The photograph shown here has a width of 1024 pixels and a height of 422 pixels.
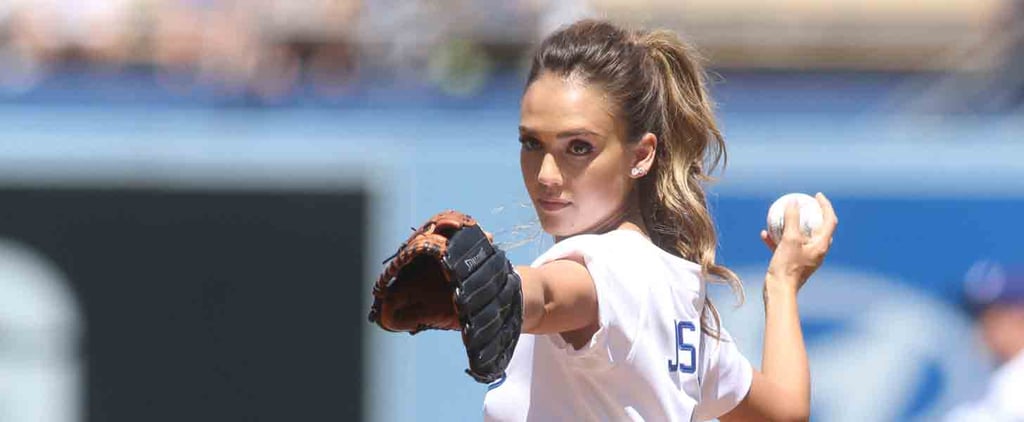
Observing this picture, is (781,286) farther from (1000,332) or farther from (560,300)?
(1000,332)

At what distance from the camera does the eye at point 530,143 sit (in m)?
2.56

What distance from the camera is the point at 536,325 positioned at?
223cm

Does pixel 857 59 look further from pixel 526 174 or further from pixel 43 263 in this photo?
pixel 526 174

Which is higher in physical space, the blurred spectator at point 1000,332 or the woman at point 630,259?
the blurred spectator at point 1000,332

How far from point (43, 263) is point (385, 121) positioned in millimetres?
1572

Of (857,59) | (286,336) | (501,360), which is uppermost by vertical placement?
(857,59)

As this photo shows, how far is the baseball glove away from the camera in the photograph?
6.75 ft

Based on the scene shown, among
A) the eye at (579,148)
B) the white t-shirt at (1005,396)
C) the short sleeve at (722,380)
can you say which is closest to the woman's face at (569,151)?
the eye at (579,148)

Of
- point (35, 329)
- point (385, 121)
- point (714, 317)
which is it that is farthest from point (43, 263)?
point (714, 317)

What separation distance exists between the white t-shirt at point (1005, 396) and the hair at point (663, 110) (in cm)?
360

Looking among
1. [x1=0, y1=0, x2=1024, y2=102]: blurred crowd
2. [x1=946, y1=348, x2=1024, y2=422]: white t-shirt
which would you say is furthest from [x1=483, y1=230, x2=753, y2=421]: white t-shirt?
[x1=0, y1=0, x2=1024, y2=102]: blurred crowd

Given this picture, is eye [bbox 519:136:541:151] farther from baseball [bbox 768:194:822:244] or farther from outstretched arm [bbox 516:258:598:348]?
baseball [bbox 768:194:822:244]

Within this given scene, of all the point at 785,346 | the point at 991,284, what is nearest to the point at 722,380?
the point at 785,346

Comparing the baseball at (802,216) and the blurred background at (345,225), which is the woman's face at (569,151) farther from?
the blurred background at (345,225)
